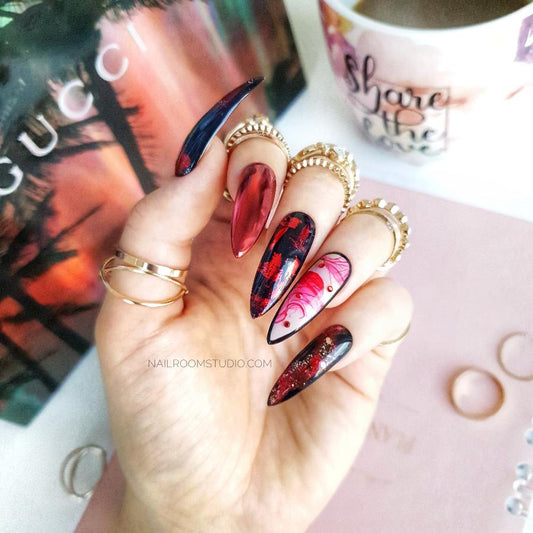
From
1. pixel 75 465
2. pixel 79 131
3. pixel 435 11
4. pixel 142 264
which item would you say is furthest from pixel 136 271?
pixel 435 11

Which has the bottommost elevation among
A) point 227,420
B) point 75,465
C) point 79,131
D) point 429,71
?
point 75,465

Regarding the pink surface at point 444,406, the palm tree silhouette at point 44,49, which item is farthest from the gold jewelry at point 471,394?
the palm tree silhouette at point 44,49

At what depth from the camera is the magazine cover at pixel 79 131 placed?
320 mm

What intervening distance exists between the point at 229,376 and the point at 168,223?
146 millimetres

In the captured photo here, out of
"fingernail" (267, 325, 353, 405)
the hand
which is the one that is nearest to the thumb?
the hand

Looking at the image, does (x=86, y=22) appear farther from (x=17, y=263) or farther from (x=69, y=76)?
(x=17, y=263)

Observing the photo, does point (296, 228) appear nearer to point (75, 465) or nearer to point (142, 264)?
point (142, 264)

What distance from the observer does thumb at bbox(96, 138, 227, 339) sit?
0.34m

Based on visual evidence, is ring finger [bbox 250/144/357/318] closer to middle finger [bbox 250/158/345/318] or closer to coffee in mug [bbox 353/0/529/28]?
middle finger [bbox 250/158/345/318]

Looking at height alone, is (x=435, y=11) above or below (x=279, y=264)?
above

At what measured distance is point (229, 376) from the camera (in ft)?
1.36

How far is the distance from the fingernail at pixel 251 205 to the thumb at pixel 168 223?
2 cm

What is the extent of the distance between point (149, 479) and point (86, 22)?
33 cm

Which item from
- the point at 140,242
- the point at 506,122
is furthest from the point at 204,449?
the point at 506,122
